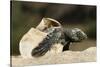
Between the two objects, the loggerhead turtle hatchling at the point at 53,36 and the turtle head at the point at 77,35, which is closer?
the loggerhead turtle hatchling at the point at 53,36

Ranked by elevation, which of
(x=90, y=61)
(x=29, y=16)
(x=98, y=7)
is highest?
(x=98, y=7)

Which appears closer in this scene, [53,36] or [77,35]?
[53,36]

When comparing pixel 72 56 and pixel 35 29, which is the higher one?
pixel 35 29

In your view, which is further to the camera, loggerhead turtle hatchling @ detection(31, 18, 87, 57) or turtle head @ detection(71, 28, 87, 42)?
turtle head @ detection(71, 28, 87, 42)

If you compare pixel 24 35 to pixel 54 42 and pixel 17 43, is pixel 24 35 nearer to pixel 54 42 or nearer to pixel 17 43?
pixel 17 43
